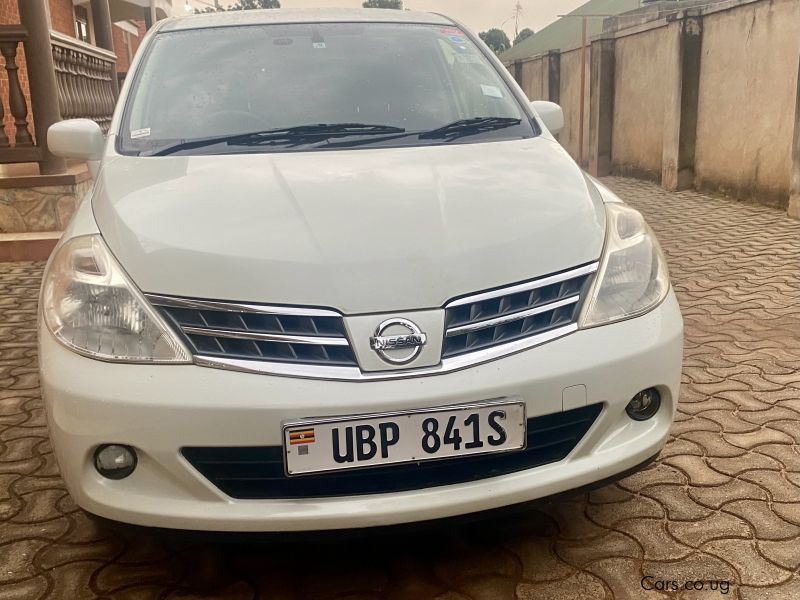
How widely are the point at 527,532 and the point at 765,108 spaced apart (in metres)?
7.81

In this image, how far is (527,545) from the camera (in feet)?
7.32

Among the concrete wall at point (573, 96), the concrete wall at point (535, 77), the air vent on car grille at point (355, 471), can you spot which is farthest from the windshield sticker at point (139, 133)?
the concrete wall at point (535, 77)

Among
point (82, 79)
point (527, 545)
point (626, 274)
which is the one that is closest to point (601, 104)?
point (82, 79)

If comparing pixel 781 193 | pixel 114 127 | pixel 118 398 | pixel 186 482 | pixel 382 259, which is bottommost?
pixel 781 193

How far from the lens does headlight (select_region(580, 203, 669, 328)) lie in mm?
2010

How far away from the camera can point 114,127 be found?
9.11 ft

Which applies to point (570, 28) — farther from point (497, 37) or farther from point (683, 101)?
point (497, 37)

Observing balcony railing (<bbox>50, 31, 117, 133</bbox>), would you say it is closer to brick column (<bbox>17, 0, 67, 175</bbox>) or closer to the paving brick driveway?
brick column (<bbox>17, 0, 67, 175</bbox>)

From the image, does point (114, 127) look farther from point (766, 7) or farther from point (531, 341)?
point (766, 7)

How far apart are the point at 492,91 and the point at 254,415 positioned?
185 centimetres

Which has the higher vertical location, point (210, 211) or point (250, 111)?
point (250, 111)

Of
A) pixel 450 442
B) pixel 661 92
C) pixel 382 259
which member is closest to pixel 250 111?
pixel 382 259

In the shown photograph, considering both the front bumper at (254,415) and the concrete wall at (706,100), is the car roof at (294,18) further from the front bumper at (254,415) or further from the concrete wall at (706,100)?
the concrete wall at (706,100)

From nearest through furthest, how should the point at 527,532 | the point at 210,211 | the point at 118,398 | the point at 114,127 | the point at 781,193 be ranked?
1. the point at 118,398
2. the point at 210,211
3. the point at 527,532
4. the point at 114,127
5. the point at 781,193
